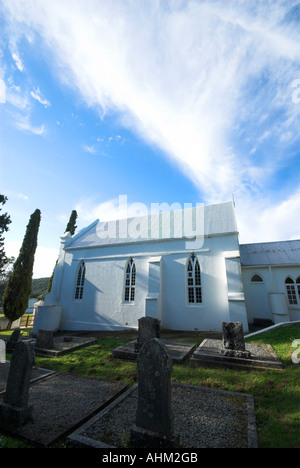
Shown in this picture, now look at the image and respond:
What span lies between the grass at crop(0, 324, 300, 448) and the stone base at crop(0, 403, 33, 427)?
272 millimetres

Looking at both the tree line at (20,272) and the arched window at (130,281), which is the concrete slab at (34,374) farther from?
the tree line at (20,272)

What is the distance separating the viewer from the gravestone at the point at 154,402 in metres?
2.99

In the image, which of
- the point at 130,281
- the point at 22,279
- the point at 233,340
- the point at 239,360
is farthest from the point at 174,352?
the point at 22,279

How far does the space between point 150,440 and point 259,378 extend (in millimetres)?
4059

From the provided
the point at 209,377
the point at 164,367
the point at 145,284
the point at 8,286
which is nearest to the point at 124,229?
the point at 145,284

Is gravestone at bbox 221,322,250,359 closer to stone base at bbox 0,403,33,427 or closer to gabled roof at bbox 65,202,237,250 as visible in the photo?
stone base at bbox 0,403,33,427

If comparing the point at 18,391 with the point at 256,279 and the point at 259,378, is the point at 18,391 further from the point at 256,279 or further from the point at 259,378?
the point at 256,279

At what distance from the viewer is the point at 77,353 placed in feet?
29.0

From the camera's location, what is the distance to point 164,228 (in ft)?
56.9

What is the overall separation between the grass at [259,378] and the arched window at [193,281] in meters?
4.81

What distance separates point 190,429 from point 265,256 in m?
15.8

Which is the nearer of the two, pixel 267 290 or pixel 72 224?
pixel 267 290

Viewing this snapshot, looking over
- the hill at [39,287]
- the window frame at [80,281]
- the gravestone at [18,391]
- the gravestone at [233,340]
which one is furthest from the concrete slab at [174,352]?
the hill at [39,287]
